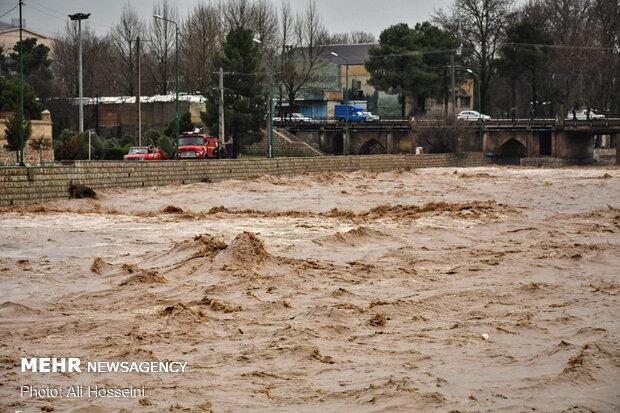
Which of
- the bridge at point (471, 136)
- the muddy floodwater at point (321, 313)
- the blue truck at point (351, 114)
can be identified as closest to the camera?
the muddy floodwater at point (321, 313)

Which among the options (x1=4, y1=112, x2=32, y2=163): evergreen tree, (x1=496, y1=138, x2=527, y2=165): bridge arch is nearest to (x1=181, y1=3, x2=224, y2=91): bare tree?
(x1=496, y1=138, x2=527, y2=165): bridge arch

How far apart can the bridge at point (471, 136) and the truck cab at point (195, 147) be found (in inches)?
1267

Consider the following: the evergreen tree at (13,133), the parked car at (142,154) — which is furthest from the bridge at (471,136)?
the evergreen tree at (13,133)

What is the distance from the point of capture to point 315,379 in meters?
9.30

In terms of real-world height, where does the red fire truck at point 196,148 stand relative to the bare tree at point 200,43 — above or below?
below

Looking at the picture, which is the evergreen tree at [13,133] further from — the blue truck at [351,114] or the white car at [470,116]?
the white car at [470,116]

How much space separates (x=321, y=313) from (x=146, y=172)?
28.1m

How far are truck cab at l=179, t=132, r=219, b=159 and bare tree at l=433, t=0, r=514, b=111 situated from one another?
40862mm

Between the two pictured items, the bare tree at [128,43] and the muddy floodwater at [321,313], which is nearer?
the muddy floodwater at [321,313]

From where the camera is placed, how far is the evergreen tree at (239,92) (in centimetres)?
6738

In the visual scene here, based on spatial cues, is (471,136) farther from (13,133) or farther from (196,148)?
(13,133)

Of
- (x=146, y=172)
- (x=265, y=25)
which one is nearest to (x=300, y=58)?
(x=265, y=25)

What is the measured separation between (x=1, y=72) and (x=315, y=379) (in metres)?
83.1

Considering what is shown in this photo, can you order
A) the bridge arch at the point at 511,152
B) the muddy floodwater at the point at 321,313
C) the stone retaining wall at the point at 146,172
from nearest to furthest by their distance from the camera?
the muddy floodwater at the point at 321,313, the stone retaining wall at the point at 146,172, the bridge arch at the point at 511,152
